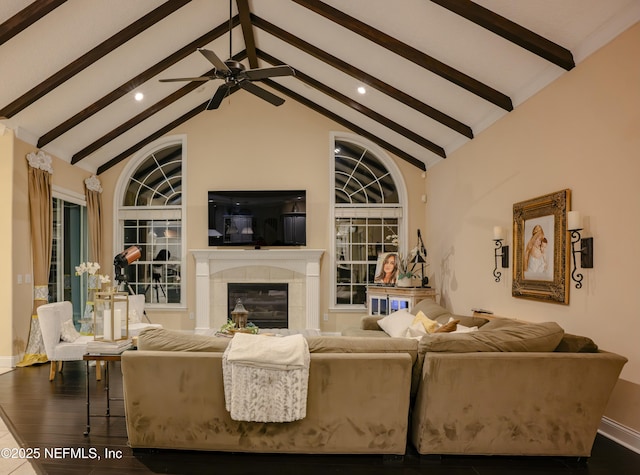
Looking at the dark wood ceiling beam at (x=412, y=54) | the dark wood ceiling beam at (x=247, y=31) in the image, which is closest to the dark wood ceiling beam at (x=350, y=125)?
the dark wood ceiling beam at (x=247, y=31)

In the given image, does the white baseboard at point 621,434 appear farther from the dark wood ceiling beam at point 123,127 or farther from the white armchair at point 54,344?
the dark wood ceiling beam at point 123,127

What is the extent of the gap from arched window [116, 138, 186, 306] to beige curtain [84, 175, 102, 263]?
0.31 meters

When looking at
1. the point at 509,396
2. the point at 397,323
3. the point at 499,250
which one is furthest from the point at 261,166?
the point at 509,396

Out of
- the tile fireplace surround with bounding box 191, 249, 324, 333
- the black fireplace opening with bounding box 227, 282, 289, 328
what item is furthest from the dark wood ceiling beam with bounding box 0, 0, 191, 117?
the black fireplace opening with bounding box 227, 282, 289, 328

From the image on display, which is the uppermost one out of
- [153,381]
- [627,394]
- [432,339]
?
[432,339]

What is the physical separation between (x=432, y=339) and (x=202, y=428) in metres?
1.57

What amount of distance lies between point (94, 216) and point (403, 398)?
5.95 m

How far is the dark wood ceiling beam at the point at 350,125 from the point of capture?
6715 millimetres

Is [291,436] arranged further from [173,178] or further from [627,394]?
[173,178]

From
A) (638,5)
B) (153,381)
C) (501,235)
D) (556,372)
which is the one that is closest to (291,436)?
(153,381)

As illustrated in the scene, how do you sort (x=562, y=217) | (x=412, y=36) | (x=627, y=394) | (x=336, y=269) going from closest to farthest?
(x=627, y=394), (x=562, y=217), (x=412, y=36), (x=336, y=269)

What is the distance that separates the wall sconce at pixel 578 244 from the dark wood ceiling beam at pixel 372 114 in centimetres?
301

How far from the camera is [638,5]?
2.63 metres

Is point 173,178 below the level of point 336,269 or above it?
above
